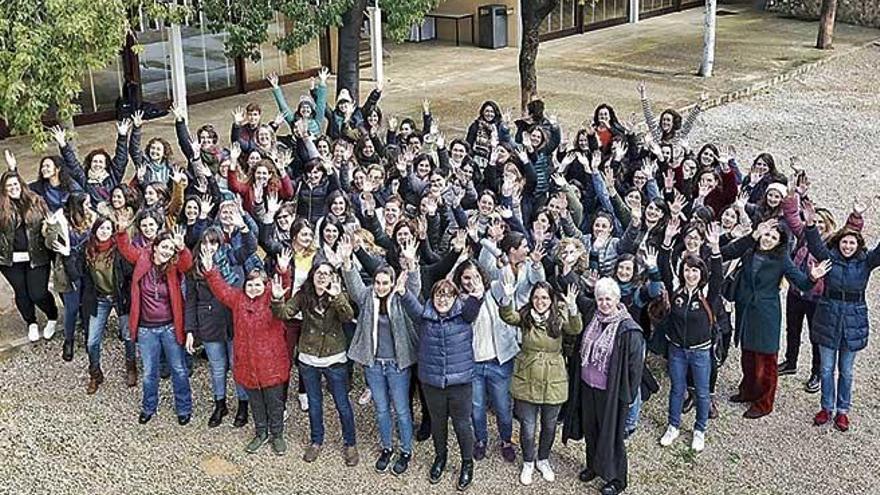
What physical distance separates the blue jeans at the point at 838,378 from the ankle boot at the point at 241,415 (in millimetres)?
4119

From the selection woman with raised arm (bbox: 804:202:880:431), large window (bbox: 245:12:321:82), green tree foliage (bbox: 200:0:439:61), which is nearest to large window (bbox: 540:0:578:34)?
large window (bbox: 245:12:321:82)

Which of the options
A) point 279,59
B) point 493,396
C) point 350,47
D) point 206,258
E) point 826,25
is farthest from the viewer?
point 826,25

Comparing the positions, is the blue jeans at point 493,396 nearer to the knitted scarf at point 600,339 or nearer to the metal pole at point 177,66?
the knitted scarf at point 600,339

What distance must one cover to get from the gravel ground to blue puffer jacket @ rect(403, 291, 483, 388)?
0.85 m

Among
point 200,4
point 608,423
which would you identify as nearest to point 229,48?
point 200,4

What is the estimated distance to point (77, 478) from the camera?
674 cm

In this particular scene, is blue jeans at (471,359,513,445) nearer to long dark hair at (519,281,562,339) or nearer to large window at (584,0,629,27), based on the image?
long dark hair at (519,281,562,339)

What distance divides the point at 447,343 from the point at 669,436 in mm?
1936

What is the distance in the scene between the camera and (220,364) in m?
7.12

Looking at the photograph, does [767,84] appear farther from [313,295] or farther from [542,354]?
[313,295]

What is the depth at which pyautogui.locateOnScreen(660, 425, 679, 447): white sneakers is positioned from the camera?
7016 millimetres

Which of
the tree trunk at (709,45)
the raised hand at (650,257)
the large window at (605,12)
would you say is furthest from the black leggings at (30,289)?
the large window at (605,12)

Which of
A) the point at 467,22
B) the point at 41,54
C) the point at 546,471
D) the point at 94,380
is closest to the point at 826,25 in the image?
the point at 467,22

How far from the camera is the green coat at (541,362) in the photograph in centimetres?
619
